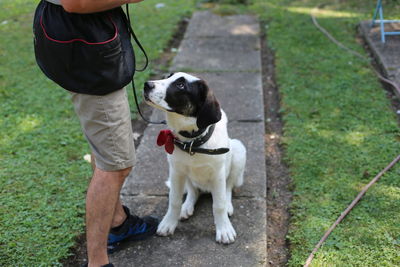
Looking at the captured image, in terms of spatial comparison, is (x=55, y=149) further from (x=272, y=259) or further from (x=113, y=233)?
(x=272, y=259)

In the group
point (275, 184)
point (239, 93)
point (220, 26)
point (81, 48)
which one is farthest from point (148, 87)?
point (220, 26)

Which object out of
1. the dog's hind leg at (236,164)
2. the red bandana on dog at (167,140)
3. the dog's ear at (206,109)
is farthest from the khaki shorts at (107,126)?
the dog's hind leg at (236,164)

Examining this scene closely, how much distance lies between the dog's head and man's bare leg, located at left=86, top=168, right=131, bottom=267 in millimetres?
499

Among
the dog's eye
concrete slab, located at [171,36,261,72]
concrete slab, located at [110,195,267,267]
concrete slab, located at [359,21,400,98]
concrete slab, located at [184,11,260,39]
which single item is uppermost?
the dog's eye

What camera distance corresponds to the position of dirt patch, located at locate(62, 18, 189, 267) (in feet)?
10.2

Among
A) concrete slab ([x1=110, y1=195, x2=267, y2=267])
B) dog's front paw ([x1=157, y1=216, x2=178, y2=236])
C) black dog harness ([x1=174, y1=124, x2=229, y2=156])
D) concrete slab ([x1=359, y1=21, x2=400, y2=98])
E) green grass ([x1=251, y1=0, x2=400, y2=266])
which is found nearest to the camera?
black dog harness ([x1=174, y1=124, x2=229, y2=156])

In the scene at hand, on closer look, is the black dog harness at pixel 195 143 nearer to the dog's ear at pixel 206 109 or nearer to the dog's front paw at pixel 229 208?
→ the dog's ear at pixel 206 109

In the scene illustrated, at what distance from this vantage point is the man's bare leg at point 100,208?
2715 millimetres

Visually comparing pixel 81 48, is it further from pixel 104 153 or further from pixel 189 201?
pixel 189 201

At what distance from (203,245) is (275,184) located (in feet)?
3.35

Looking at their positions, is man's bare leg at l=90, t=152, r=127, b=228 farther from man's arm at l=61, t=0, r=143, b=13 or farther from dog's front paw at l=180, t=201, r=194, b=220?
man's arm at l=61, t=0, r=143, b=13

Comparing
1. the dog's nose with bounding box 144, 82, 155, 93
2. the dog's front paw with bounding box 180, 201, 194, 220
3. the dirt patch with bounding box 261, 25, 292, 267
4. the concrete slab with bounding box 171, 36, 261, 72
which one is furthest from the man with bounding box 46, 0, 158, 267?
the concrete slab with bounding box 171, 36, 261, 72

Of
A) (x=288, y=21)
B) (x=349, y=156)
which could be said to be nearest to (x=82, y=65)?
(x=349, y=156)

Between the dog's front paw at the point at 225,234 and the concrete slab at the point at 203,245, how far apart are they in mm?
36
